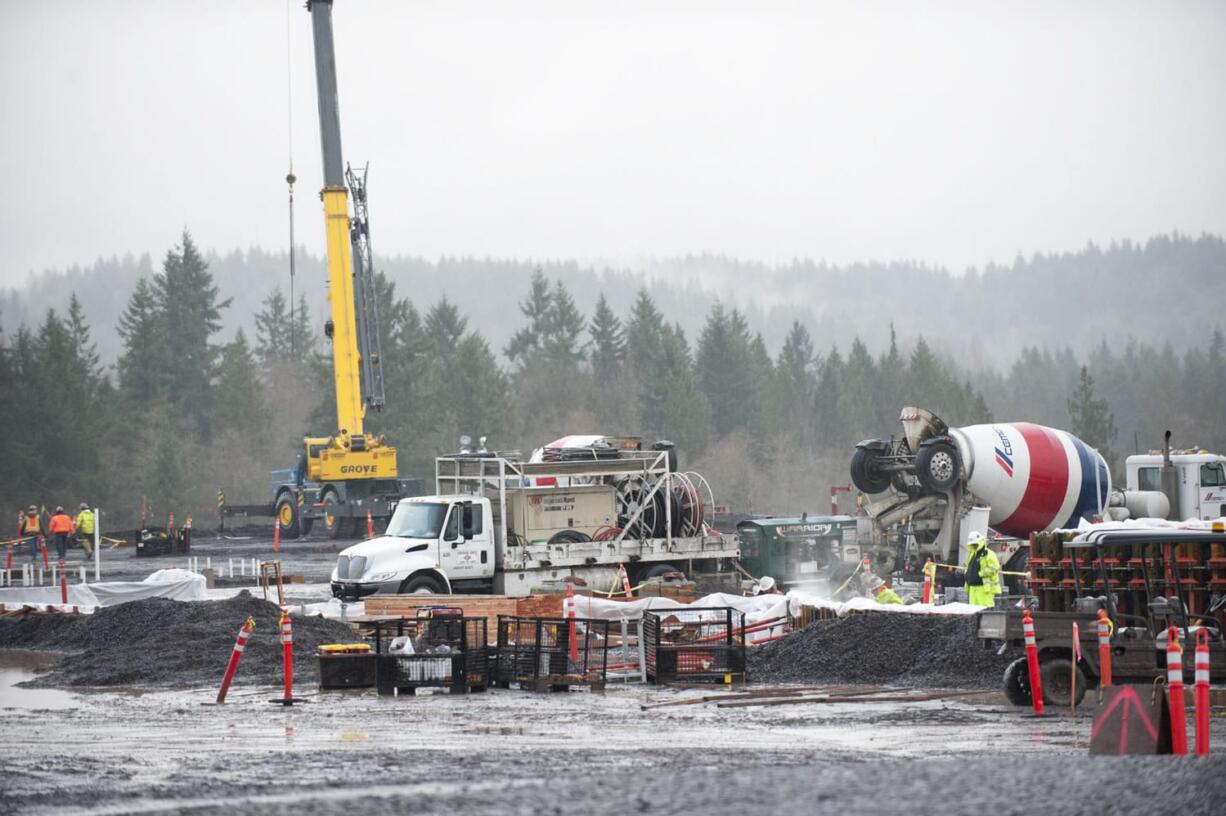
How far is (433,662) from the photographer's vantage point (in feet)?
60.7

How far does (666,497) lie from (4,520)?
45.8m

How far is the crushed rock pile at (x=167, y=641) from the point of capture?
20359mm

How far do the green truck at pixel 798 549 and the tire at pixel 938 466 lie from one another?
5.71 feet

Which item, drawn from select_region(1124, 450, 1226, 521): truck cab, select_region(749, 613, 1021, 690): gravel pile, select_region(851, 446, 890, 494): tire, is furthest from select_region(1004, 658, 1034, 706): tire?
select_region(1124, 450, 1226, 521): truck cab

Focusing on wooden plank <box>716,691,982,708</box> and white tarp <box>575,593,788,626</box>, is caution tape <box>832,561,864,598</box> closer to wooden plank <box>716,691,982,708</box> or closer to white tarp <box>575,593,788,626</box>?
white tarp <box>575,593,788,626</box>

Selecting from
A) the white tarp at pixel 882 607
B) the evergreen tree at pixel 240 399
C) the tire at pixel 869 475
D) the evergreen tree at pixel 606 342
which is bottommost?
the white tarp at pixel 882 607

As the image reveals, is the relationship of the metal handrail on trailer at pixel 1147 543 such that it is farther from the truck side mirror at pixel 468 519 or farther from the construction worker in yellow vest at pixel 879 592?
the truck side mirror at pixel 468 519

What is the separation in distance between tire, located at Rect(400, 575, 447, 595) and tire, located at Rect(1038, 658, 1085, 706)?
12843 mm

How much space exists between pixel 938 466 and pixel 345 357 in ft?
69.4

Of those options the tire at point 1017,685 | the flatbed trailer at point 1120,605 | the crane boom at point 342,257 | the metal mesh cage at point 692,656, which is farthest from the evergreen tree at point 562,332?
the tire at point 1017,685

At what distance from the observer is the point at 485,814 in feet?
29.6

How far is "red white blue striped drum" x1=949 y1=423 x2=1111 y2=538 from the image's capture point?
101 ft

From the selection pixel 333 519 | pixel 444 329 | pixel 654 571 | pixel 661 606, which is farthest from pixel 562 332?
pixel 661 606

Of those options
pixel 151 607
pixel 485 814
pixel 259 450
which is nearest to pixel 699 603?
pixel 151 607
